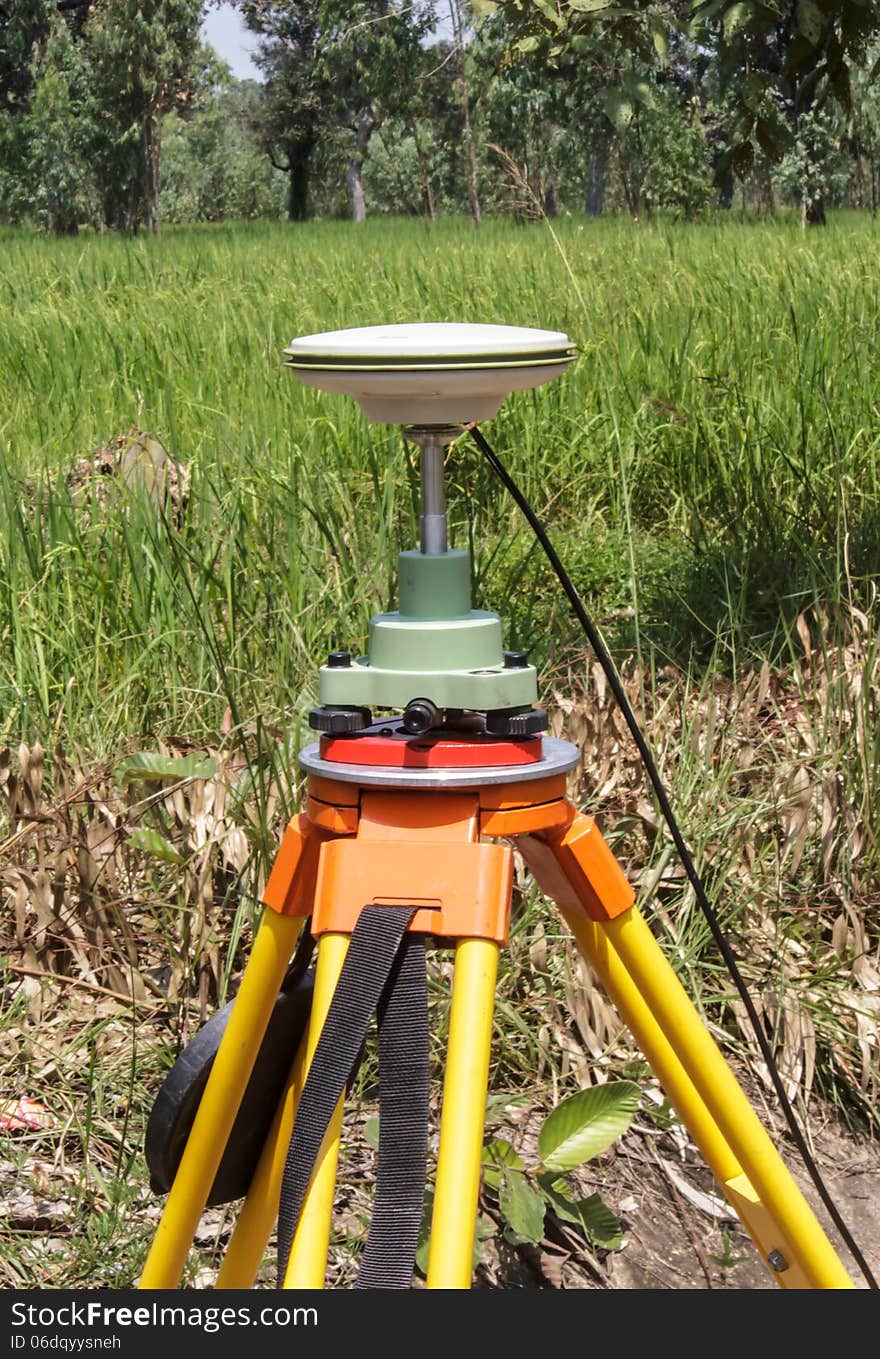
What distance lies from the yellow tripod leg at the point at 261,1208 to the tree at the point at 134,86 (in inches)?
1024

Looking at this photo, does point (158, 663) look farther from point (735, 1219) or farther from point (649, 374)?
point (649, 374)

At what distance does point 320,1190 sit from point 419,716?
0.33 metres

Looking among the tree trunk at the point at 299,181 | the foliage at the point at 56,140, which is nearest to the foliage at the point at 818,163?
the tree trunk at the point at 299,181

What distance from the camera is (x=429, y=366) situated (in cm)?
91

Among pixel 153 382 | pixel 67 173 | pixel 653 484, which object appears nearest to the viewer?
pixel 653 484

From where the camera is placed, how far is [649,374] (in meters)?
3.74

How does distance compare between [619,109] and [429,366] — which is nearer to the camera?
[429,366]

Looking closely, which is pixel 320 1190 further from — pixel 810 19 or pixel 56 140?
pixel 56 140

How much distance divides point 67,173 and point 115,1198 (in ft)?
100

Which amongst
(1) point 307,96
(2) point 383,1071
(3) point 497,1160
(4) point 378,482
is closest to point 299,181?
(1) point 307,96

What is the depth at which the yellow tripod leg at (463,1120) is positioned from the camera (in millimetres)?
839

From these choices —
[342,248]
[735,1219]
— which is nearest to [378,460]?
[735,1219]

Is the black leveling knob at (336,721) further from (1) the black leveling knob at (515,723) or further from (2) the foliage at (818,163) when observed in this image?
(2) the foliage at (818,163)

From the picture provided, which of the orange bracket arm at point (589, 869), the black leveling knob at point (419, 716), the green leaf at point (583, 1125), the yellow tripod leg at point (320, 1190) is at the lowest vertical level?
the green leaf at point (583, 1125)
